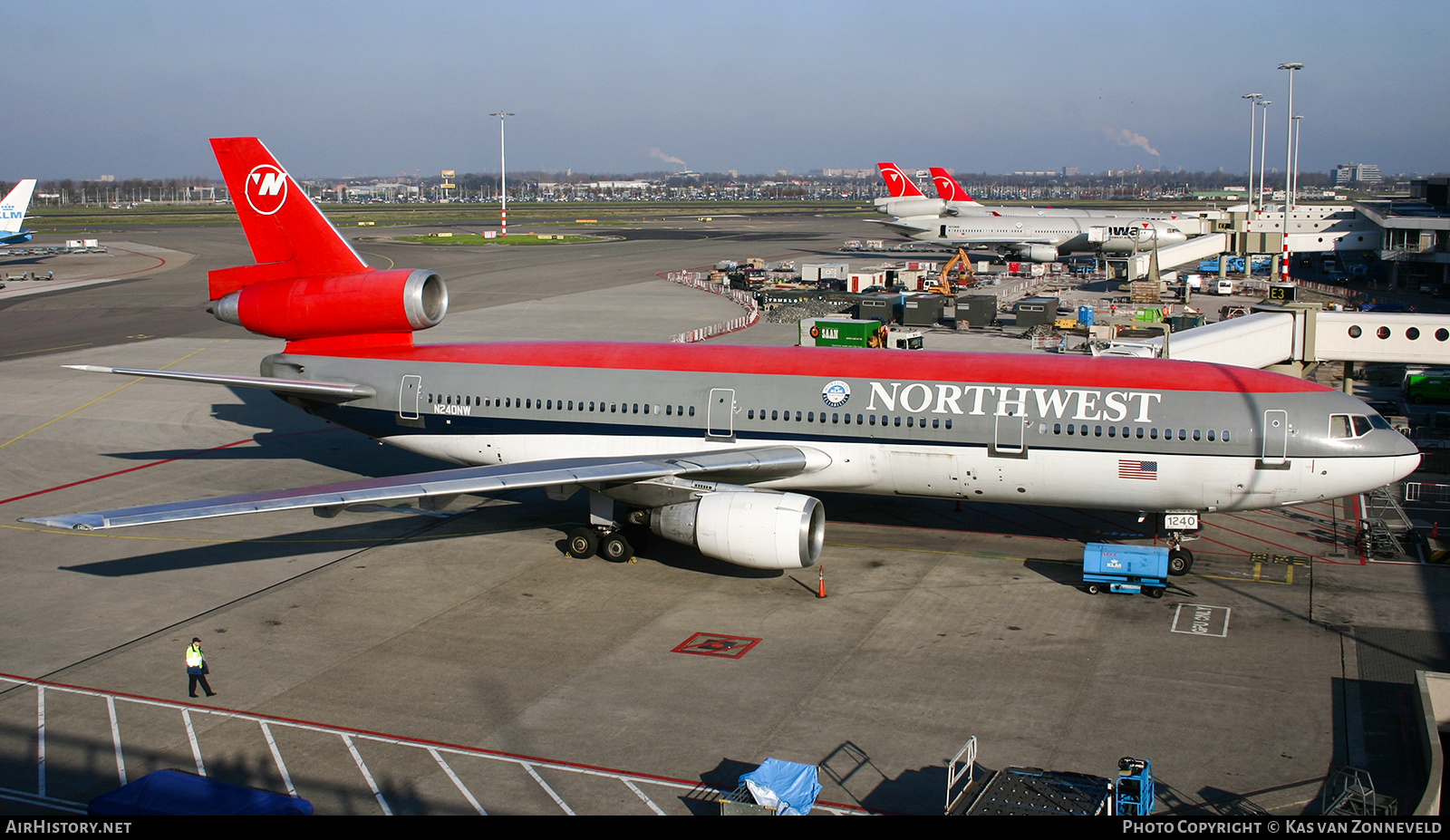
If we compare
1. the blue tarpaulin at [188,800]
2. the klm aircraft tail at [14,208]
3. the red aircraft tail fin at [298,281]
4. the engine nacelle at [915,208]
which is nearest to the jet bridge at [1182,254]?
the engine nacelle at [915,208]

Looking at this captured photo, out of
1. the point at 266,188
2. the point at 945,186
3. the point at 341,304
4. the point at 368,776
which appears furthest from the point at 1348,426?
the point at 945,186

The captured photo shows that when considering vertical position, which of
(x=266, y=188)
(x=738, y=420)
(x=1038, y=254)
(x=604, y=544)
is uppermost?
(x=1038, y=254)

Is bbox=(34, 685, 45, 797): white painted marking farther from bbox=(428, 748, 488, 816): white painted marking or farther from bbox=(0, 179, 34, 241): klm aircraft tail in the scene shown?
bbox=(0, 179, 34, 241): klm aircraft tail

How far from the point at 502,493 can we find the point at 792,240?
4568 inches

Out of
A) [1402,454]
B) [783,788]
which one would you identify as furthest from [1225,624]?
[783,788]

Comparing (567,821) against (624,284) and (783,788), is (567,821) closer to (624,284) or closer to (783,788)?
(783,788)

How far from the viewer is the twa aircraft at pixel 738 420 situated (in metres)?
24.0

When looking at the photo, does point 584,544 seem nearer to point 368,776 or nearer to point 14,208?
point 368,776

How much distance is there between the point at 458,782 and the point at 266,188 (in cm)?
2048

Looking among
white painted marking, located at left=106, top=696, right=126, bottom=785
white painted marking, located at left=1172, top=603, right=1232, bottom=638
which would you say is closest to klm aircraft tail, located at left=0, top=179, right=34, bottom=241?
white painted marking, located at left=106, top=696, right=126, bottom=785

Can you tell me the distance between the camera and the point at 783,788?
1427 centimetres

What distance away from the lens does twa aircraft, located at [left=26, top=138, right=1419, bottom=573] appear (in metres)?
24.0

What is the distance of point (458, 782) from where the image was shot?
15695mm

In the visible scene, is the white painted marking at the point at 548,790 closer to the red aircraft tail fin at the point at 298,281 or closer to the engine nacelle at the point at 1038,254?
the red aircraft tail fin at the point at 298,281
